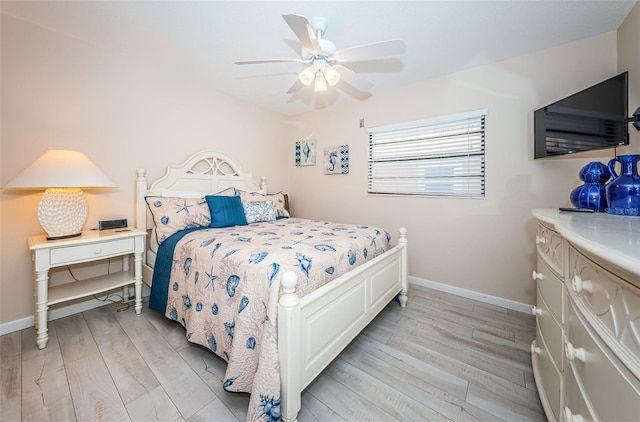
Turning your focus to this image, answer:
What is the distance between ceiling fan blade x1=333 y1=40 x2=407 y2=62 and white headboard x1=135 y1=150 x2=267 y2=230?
6.70 feet

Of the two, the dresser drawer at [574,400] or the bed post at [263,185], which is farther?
the bed post at [263,185]

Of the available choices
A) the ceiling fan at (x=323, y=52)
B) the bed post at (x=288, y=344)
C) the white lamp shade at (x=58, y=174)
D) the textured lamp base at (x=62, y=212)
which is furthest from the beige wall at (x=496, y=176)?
the textured lamp base at (x=62, y=212)

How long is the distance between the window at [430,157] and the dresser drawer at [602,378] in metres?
2.01

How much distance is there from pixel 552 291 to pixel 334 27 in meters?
2.23

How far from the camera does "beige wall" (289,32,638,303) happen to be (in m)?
2.12

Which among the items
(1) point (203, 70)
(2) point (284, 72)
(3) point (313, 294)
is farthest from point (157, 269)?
(2) point (284, 72)

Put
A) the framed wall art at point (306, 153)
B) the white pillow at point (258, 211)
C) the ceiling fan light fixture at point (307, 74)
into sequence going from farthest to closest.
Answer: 1. the framed wall art at point (306, 153)
2. the white pillow at point (258, 211)
3. the ceiling fan light fixture at point (307, 74)

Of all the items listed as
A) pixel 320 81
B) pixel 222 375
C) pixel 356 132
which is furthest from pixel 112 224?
pixel 356 132

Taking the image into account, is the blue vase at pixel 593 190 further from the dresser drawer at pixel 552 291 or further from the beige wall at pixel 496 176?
the beige wall at pixel 496 176

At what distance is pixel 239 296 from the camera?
4.58 feet

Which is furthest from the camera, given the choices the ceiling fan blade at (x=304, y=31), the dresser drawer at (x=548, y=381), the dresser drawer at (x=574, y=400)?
the ceiling fan blade at (x=304, y=31)

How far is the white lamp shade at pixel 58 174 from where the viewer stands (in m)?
1.72

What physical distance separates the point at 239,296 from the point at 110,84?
2.48 metres

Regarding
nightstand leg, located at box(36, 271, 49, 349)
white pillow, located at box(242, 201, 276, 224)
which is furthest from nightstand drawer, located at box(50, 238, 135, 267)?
white pillow, located at box(242, 201, 276, 224)
